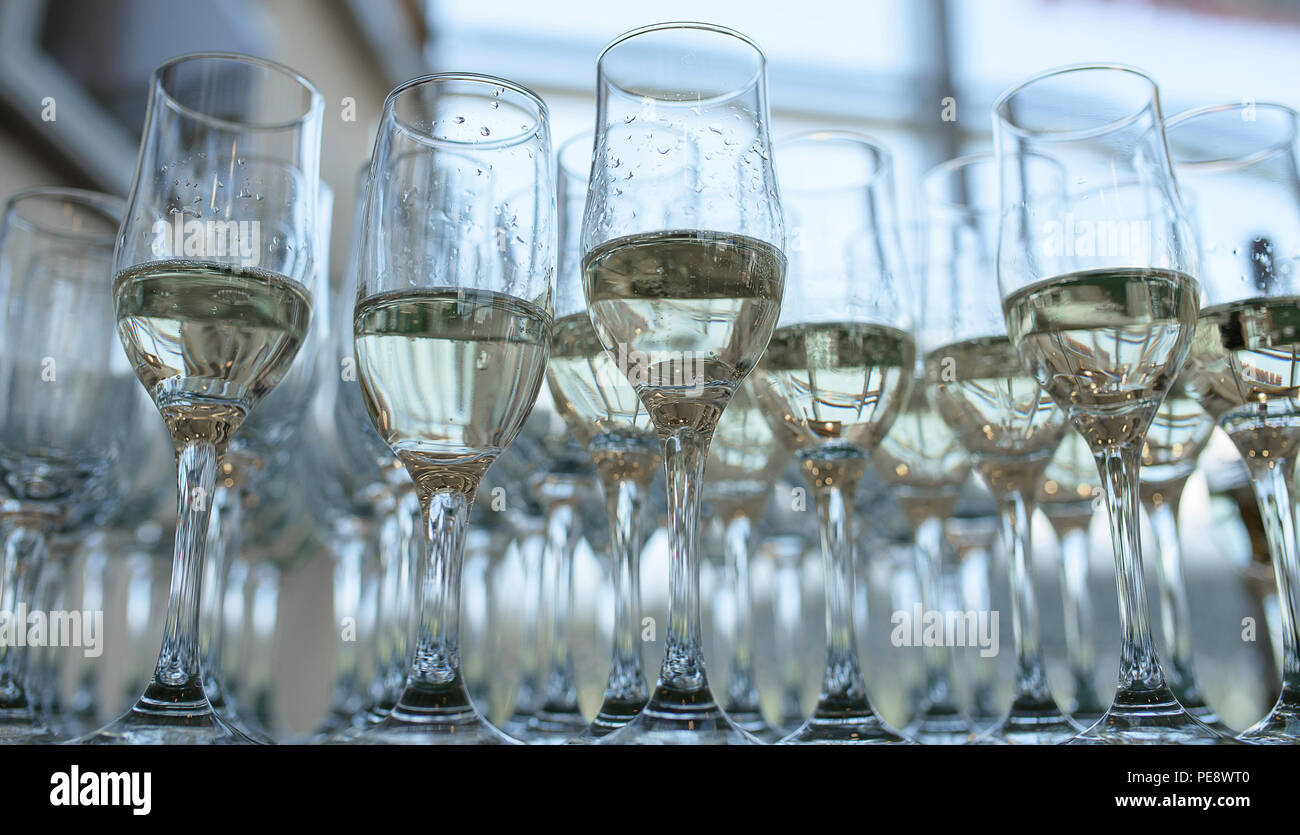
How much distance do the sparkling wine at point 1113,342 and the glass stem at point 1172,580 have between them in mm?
261

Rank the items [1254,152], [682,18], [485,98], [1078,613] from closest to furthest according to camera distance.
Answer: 1. [485,98]
2. [1254,152]
3. [1078,613]
4. [682,18]

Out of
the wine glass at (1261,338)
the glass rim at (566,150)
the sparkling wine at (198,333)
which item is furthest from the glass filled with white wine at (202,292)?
the wine glass at (1261,338)

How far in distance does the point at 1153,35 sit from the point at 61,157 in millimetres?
3656

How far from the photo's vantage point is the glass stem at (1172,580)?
77cm

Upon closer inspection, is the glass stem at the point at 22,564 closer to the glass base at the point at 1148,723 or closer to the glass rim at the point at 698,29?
the glass rim at the point at 698,29

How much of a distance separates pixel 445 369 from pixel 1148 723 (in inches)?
15.3

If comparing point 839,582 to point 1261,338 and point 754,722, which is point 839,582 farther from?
point 1261,338

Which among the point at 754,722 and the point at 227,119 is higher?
the point at 227,119

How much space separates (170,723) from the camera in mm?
459

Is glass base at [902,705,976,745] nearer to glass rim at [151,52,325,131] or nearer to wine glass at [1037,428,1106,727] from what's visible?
Answer: wine glass at [1037,428,1106,727]

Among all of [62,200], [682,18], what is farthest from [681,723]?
[682,18]

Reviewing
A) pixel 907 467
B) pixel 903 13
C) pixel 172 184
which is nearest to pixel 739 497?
pixel 907 467

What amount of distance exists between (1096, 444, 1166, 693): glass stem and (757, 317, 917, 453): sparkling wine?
14cm

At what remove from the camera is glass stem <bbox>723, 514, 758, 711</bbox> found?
0.76m
